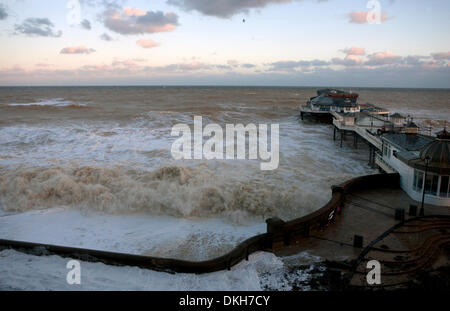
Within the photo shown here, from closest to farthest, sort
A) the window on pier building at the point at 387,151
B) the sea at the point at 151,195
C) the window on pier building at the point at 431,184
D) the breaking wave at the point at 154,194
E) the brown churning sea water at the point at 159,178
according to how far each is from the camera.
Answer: the sea at the point at 151,195, the window on pier building at the point at 431,184, the breaking wave at the point at 154,194, the brown churning sea water at the point at 159,178, the window on pier building at the point at 387,151

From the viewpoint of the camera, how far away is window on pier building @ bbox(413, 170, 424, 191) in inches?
570

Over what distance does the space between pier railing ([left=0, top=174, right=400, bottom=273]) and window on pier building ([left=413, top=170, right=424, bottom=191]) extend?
445 cm

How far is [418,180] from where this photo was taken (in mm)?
14703

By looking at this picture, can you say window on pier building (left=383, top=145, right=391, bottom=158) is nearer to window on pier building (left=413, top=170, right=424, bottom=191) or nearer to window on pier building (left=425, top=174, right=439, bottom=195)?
window on pier building (left=413, top=170, right=424, bottom=191)

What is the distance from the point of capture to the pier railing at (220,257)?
9.89 m

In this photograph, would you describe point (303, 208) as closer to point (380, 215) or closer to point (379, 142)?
point (380, 215)

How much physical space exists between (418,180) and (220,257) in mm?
10431

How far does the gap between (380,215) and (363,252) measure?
11.8 feet

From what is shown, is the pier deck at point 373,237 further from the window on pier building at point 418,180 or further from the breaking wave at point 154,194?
the breaking wave at point 154,194

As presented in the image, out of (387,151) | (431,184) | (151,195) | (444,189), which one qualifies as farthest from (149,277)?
(387,151)

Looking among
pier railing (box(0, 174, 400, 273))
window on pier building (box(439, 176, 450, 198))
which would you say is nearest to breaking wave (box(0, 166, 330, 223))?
pier railing (box(0, 174, 400, 273))

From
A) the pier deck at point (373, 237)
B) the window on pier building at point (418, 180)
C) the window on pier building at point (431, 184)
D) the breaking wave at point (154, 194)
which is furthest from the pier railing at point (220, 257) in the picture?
the window on pier building at point (431, 184)

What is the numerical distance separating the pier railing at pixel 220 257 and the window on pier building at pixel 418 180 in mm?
4455

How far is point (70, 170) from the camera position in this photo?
22.4m
